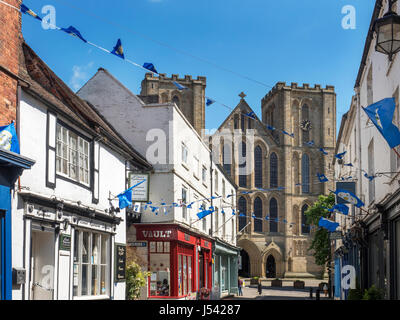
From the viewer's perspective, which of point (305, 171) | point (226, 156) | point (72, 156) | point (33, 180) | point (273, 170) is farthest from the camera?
point (305, 171)

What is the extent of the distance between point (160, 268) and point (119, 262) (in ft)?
23.0

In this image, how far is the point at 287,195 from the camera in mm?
69875

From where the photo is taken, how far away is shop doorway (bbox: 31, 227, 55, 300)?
40.6ft

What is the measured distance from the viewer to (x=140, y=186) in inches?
796

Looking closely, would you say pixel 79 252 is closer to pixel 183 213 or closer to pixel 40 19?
pixel 40 19

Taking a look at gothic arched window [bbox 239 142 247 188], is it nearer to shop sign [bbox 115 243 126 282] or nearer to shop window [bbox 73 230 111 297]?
shop sign [bbox 115 243 126 282]

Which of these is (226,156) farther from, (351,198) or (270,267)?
(351,198)

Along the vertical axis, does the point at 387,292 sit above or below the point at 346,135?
below

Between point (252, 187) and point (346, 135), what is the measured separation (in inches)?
1670

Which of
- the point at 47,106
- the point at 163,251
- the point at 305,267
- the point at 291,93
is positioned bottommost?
the point at 305,267

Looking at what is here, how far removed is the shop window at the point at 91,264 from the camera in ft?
46.3

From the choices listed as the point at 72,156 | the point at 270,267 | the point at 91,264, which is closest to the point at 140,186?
the point at 91,264

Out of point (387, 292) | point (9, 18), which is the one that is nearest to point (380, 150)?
point (387, 292)

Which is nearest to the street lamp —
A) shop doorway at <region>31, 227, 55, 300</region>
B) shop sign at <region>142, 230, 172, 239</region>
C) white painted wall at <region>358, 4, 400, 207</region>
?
white painted wall at <region>358, 4, 400, 207</region>
